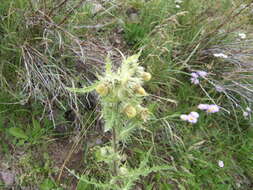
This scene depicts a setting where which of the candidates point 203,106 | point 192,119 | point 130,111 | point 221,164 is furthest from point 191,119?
point 130,111

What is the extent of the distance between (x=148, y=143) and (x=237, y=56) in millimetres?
1320

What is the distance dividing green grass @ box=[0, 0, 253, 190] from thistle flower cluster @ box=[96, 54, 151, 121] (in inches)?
21.2

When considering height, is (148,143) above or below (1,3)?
below

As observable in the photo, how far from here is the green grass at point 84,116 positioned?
1.89m

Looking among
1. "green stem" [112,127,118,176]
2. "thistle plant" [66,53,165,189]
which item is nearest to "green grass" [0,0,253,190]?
"green stem" [112,127,118,176]

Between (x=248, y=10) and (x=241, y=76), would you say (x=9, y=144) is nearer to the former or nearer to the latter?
(x=241, y=76)

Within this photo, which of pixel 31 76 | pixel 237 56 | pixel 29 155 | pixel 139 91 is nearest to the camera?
pixel 139 91

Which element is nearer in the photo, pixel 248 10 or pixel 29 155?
pixel 29 155

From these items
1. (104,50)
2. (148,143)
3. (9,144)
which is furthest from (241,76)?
(9,144)

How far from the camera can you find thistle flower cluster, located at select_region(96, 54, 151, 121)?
1.19 metres

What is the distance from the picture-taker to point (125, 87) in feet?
3.98

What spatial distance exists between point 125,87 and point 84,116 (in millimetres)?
913

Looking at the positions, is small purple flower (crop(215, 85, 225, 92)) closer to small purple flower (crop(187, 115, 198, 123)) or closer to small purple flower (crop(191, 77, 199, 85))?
small purple flower (crop(191, 77, 199, 85))

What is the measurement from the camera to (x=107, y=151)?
4.80ft
